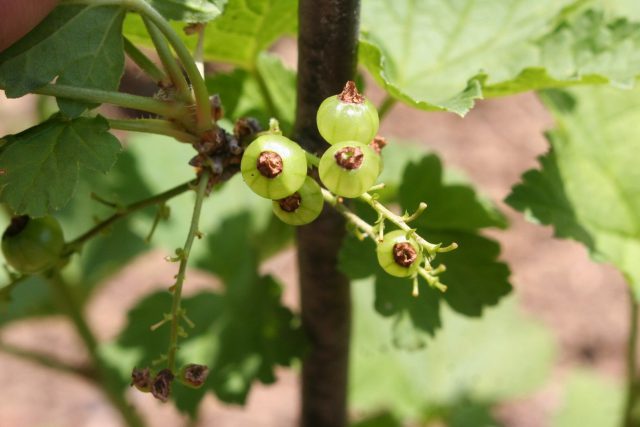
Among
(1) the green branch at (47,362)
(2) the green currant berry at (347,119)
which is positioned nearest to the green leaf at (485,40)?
(2) the green currant berry at (347,119)

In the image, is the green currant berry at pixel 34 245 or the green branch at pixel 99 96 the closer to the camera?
the green branch at pixel 99 96

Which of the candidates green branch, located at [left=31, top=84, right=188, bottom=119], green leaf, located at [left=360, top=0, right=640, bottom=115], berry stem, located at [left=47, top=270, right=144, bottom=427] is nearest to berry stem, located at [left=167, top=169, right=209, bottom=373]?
green branch, located at [left=31, top=84, right=188, bottom=119]

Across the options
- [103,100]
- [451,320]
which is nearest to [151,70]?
[103,100]

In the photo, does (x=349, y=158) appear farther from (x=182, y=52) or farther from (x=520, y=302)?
(x=520, y=302)

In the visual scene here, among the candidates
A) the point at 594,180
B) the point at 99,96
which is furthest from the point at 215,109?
the point at 594,180

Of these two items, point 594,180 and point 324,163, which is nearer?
point 324,163

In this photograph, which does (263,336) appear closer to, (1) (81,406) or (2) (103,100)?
(2) (103,100)

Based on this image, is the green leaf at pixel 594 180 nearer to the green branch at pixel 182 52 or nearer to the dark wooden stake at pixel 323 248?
the dark wooden stake at pixel 323 248
